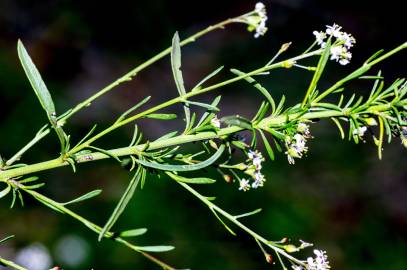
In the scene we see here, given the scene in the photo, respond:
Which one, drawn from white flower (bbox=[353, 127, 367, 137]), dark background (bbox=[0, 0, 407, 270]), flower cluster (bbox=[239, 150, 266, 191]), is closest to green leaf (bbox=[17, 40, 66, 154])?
flower cluster (bbox=[239, 150, 266, 191])

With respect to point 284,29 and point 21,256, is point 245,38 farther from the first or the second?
point 21,256

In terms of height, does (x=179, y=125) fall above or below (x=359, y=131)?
above

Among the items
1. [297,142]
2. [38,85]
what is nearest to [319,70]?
[297,142]

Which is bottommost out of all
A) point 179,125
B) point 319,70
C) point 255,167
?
point 255,167

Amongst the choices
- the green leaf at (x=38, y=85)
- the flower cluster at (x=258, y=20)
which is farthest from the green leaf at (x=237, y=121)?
the green leaf at (x=38, y=85)

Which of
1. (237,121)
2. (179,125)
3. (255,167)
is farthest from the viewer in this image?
(179,125)

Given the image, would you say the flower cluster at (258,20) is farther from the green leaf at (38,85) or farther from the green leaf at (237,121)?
the green leaf at (38,85)

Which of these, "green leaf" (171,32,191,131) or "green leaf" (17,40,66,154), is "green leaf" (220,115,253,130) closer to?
"green leaf" (171,32,191,131)

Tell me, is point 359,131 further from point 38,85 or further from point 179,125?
point 179,125
